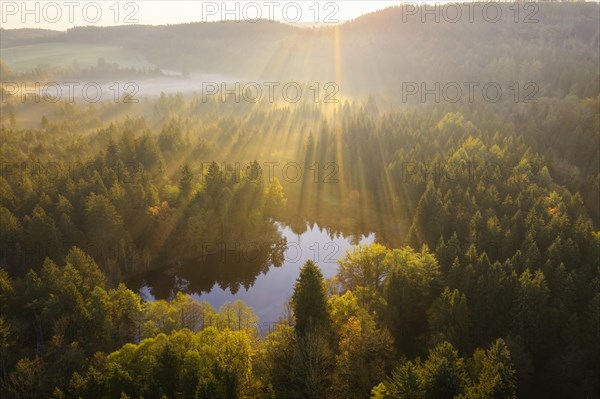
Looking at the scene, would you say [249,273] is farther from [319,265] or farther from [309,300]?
[309,300]

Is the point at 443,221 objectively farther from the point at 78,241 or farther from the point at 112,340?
the point at 78,241

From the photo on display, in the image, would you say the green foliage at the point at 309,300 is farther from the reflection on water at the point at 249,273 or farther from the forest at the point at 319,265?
the reflection on water at the point at 249,273

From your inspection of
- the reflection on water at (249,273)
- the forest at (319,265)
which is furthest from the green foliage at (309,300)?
the reflection on water at (249,273)

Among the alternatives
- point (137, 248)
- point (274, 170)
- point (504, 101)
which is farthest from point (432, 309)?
point (504, 101)

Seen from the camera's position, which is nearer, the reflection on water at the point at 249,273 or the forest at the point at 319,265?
the forest at the point at 319,265

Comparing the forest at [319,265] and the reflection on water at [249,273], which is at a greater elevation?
the forest at [319,265]

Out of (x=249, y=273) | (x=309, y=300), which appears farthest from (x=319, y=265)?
(x=309, y=300)
